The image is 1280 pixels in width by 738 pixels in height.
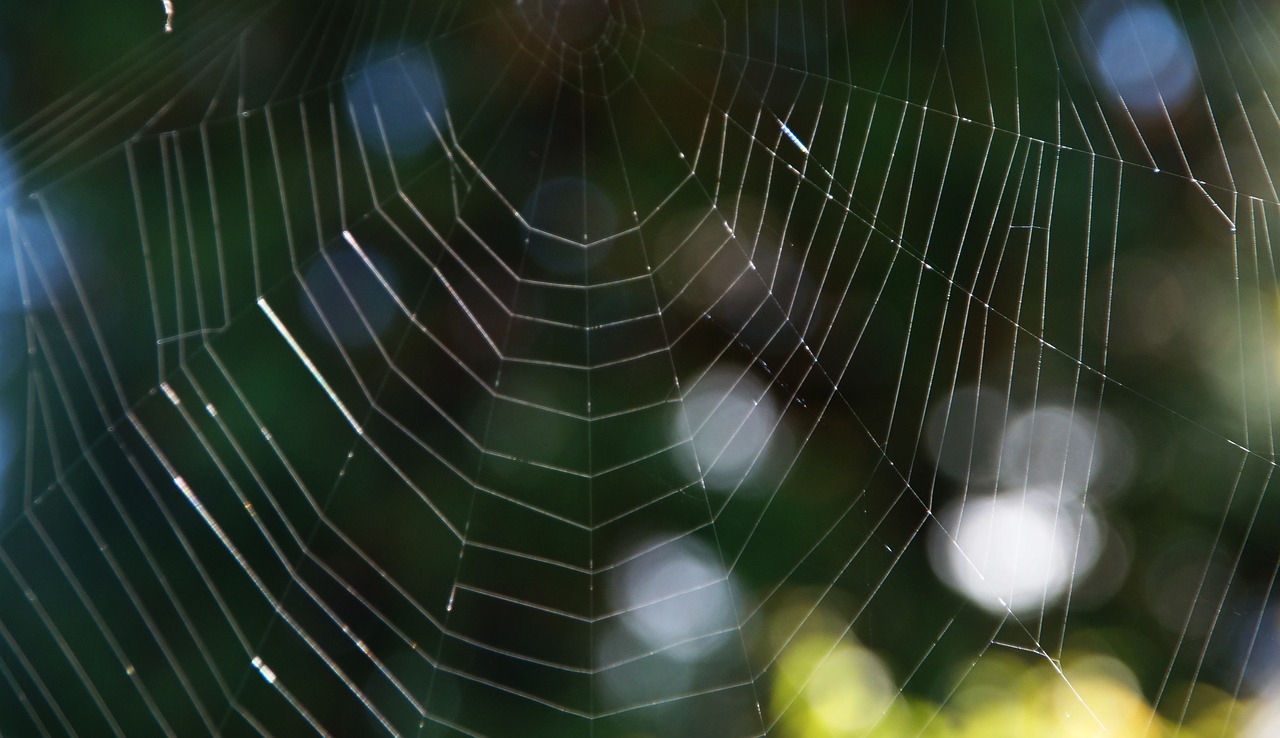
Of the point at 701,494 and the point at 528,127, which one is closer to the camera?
the point at 701,494

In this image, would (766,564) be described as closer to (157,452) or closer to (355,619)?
(355,619)

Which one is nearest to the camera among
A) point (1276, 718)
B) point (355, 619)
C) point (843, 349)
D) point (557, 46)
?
point (1276, 718)

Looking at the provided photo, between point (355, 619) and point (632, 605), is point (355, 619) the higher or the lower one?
the higher one

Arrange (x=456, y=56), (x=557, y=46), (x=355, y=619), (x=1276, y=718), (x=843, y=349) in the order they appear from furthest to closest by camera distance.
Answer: (x=557, y=46), (x=456, y=56), (x=843, y=349), (x=355, y=619), (x=1276, y=718)

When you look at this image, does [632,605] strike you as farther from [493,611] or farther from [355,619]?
[355,619]

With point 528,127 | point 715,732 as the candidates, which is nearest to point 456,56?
point 528,127

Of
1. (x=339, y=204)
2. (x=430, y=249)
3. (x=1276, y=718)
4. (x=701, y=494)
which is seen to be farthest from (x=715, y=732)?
(x=339, y=204)

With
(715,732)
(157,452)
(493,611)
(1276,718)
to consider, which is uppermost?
(157,452)
